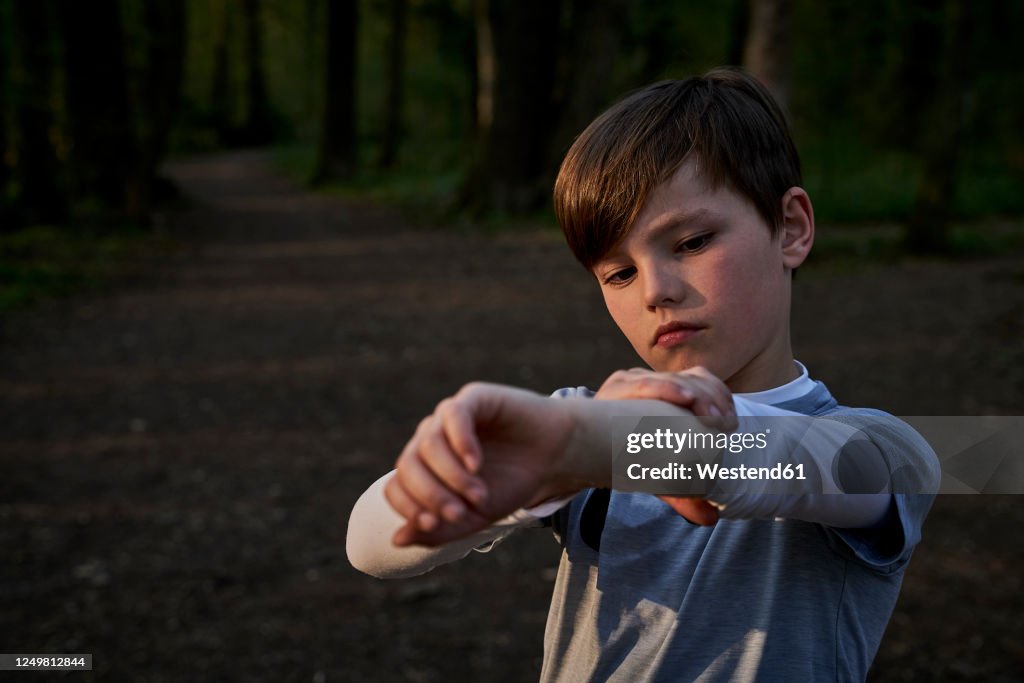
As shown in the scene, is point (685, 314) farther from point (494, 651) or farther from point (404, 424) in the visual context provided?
point (404, 424)

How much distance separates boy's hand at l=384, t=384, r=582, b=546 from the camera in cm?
87

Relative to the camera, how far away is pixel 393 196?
69.3ft

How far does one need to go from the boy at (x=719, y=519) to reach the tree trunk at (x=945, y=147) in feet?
34.7

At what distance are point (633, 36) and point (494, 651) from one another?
17.1 m

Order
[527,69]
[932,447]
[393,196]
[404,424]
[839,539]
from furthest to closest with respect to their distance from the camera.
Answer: [393,196]
[527,69]
[404,424]
[932,447]
[839,539]

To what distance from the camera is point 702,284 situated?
1391 millimetres

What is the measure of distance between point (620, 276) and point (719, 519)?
1.47 feet

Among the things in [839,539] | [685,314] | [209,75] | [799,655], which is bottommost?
[209,75]

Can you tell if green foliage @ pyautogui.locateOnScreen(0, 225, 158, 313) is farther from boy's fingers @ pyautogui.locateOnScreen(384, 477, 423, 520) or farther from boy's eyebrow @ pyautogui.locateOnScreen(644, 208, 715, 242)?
boy's fingers @ pyautogui.locateOnScreen(384, 477, 423, 520)

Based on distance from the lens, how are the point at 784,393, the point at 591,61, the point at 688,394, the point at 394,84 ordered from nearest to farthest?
the point at 688,394
the point at 784,393
the point at 591,61
the point at 394,84

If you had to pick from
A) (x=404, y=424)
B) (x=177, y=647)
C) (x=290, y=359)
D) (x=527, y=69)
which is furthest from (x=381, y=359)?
(x=527, y=69)

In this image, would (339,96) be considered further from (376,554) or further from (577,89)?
(376,554)

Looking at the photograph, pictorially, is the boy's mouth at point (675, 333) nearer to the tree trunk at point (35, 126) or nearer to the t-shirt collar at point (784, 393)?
the t-shirt collar at point (784, 393)

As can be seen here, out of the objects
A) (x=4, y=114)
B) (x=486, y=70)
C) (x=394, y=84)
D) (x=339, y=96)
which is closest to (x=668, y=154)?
(x=486, y=70)
